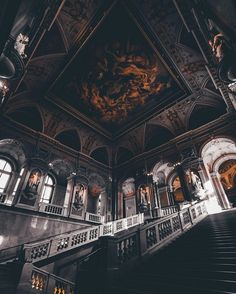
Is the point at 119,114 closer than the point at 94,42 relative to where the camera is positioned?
No

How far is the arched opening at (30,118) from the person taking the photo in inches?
472

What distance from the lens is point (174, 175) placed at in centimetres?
1669

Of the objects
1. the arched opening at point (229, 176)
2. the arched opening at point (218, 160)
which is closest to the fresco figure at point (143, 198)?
the arched opening at point (218, 160)

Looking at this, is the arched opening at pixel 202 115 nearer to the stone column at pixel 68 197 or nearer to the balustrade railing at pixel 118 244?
the balustrade railing at pixel 118 244

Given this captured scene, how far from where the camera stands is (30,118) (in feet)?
40.9

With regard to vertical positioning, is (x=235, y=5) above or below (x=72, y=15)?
below

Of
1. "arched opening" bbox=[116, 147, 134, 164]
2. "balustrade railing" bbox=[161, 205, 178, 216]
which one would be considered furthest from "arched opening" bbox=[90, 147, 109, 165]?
"balustrade railing" bbox=[161, 205, 178, 216]

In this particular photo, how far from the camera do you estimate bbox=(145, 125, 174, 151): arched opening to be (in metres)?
14.8

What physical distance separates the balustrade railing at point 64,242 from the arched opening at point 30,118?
7.76 m

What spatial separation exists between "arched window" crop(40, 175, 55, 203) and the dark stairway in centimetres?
1110

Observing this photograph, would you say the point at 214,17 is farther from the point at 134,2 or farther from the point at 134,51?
the point at 134,51

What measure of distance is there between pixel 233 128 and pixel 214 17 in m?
8.31

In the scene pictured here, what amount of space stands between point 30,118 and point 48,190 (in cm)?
580

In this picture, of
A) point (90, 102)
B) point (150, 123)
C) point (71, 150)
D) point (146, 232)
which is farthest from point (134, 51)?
point (146, 232)
